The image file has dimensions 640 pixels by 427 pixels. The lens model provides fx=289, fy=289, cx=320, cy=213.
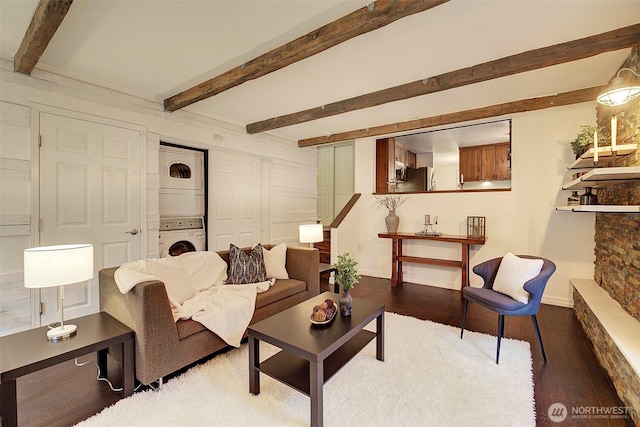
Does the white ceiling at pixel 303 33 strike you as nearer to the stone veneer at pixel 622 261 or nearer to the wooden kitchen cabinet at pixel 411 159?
the stone veneer at pixel 622 261

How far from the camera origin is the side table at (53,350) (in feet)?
4.69

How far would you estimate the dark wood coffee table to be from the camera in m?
1.58

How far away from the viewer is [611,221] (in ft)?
9.39

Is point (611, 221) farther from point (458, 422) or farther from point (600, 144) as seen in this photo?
point (458, 422)

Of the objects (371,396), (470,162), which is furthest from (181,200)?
(470,162)

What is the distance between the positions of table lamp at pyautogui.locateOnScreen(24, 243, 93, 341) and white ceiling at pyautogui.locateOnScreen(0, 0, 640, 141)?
1.68m

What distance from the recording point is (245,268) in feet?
9.79

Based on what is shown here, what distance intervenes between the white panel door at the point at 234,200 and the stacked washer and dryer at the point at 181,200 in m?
0.17

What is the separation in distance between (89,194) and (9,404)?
2249 mm

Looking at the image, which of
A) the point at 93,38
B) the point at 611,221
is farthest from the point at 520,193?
the point at 93,38

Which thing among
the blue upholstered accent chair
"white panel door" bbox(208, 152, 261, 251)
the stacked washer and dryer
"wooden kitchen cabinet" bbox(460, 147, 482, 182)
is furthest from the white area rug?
"wooden kitchen cabinet" bbox(460, 147, 482, 182)

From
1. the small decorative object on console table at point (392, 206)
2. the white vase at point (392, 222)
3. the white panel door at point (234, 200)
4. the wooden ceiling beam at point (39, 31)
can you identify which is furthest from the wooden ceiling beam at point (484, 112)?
the wooden ceiling beam at point (39, 31)

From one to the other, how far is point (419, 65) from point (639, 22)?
1.54 meters

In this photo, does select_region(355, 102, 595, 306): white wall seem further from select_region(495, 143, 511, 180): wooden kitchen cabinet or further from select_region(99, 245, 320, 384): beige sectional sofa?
select_region(99, 245, 320, 384): beige sectional sofa
